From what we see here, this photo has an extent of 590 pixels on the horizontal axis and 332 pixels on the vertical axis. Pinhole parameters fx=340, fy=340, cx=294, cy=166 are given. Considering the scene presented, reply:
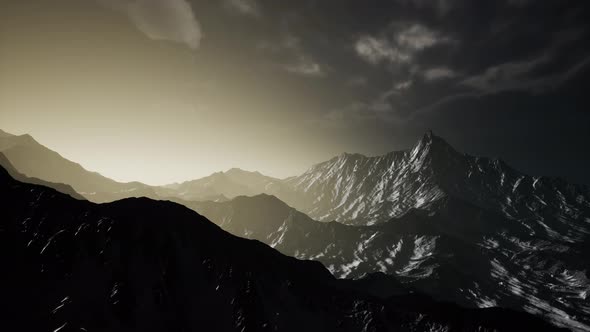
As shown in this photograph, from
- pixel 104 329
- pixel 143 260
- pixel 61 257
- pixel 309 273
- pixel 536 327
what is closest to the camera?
pixel 104 329

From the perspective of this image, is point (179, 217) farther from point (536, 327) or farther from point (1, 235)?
point (536, 327)

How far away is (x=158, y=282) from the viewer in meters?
113

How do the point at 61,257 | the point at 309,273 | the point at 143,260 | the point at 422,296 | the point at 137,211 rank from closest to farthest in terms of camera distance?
1. the point at 61,257
2. the point at 143,260
3. the point at 137,211
4. the point at 309,273
5. the point at 422,296

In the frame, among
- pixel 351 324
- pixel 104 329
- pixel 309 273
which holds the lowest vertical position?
pixel 104 329

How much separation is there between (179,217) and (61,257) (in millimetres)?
52665

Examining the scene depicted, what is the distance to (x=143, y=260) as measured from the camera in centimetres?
11306

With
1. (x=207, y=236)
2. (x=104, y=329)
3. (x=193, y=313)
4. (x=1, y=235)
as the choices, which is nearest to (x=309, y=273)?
(x=207, y=236)

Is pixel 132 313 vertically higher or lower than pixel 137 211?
lower

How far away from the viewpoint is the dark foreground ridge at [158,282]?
90312 millimetres

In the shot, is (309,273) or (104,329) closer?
(104,329)

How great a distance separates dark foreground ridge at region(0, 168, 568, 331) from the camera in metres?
90.3

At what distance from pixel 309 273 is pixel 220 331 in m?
62.1

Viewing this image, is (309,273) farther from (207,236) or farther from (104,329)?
(104,329)

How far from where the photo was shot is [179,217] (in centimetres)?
14738
